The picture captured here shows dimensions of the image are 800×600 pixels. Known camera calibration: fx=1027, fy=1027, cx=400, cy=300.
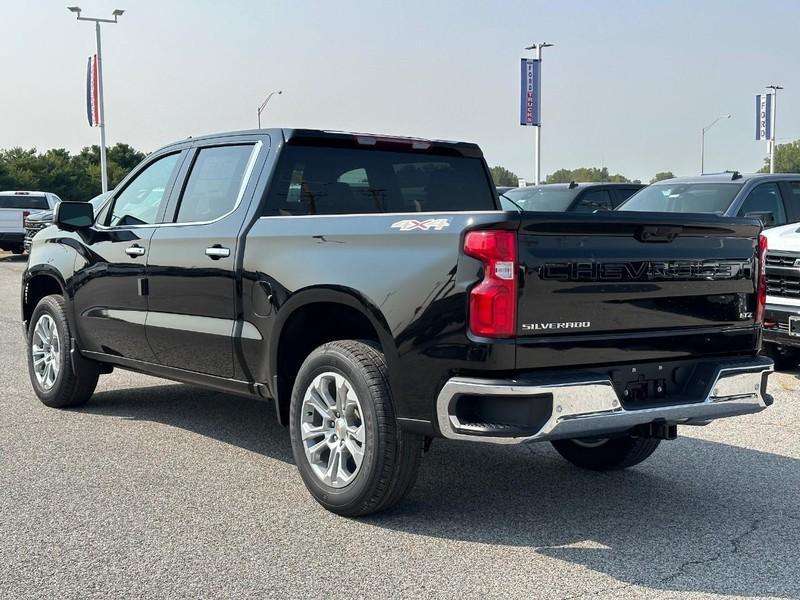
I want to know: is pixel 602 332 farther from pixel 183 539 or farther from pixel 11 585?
pixel 11 585

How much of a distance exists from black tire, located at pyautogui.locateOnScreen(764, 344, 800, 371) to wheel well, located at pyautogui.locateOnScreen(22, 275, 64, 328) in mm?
6476

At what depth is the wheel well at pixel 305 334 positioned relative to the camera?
5.23 meters

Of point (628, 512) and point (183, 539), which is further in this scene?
point (628, 512)

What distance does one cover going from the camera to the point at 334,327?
539 centimetres

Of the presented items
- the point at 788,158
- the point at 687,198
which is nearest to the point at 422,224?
the point at 687,198

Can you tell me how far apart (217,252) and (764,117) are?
160 ft

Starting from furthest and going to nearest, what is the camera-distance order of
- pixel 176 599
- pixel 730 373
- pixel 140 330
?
pixel 140 330, pixel 730 373, pixel 176 599

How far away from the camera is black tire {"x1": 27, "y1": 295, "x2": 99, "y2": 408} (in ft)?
24.0

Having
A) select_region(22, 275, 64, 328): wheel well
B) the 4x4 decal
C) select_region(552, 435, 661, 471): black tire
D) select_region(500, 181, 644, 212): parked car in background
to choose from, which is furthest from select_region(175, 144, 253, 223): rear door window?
select_region(500, 181, 644, 212): parked car in background

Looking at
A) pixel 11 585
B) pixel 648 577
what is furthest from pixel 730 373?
pixel 11 585

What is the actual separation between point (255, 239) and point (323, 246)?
2.01ft

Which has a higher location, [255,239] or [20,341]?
[255,239]

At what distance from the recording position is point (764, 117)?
4988cm

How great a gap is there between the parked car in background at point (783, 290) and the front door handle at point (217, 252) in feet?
17.2
